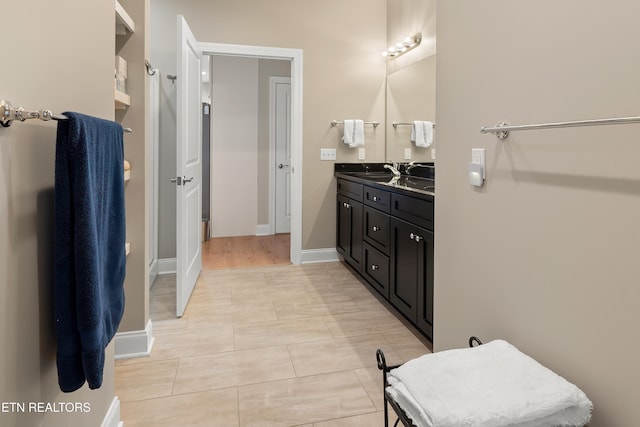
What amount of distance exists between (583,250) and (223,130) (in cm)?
477

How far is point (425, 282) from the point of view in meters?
2.26

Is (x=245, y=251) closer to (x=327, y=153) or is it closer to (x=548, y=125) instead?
(x=327, y=153)

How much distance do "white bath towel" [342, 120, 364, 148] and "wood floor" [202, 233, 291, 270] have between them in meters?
1.39

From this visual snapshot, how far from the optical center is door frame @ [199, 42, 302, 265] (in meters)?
3.65

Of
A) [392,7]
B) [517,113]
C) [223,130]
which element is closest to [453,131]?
[517,113]

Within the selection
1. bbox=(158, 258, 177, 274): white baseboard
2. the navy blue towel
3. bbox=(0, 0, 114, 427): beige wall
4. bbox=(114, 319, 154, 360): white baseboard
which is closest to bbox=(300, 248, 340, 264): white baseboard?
bbox=(158, 258, 177, 274): white baseboard

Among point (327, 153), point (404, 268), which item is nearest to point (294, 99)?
point (327, 153)

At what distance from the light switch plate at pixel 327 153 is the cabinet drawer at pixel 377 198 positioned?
885mm

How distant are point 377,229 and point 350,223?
0.68 meters

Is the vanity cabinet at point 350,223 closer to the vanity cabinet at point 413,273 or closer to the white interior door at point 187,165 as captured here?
the vanity cabinet at point 413,273

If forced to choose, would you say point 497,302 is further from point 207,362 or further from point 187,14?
point 187,14

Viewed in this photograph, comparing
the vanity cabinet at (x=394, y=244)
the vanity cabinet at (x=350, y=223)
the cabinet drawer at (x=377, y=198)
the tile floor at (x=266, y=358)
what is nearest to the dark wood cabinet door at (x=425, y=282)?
the vanity cabinet at (x=394, y=244)

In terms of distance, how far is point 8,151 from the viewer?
797 millimetres

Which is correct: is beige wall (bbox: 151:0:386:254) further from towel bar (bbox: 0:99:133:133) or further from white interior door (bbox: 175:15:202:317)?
towel bar (bbox: 0:99:133:133)
